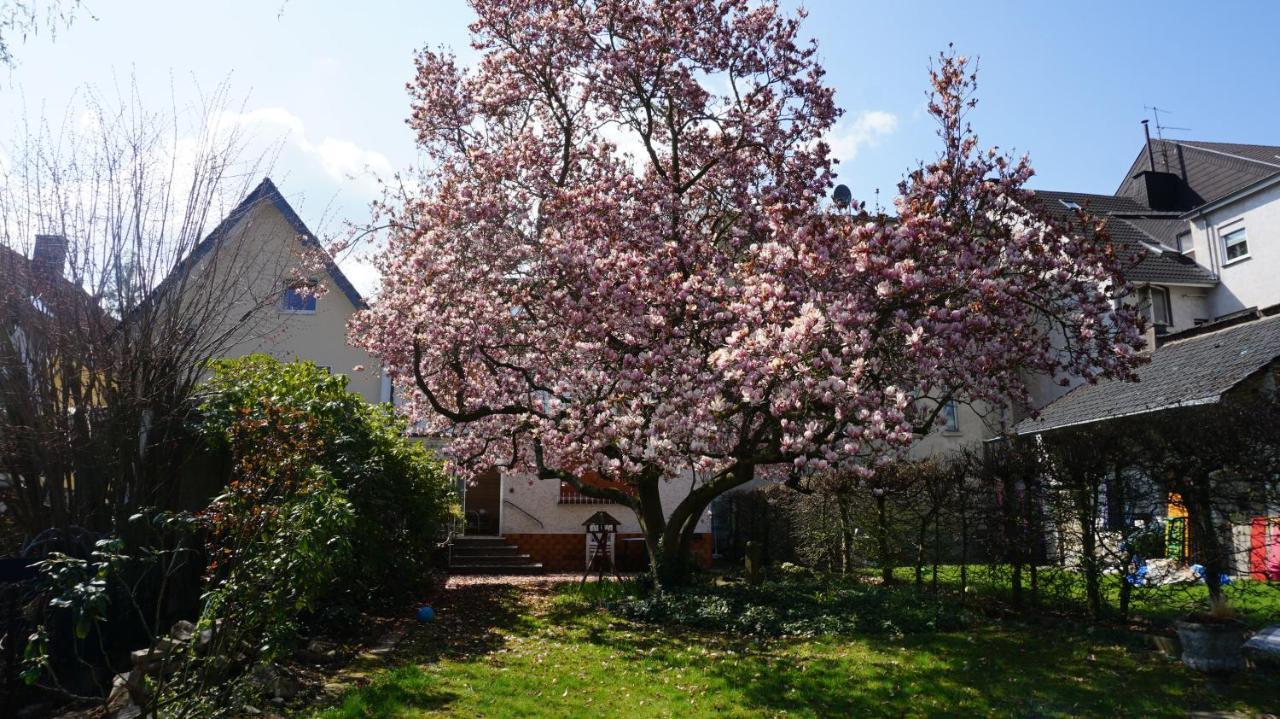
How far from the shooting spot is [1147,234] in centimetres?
2697

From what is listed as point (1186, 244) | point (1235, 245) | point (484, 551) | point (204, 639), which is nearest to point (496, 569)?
point (484, 551)

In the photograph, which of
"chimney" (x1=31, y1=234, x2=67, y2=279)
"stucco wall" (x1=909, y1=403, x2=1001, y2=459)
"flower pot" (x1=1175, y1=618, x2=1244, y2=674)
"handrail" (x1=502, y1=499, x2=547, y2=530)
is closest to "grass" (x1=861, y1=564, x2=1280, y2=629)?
"flower pot" (x1=1175, y1=618, x2=1244, y2=674)

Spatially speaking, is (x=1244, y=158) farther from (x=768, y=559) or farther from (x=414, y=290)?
(x=414, y=290)

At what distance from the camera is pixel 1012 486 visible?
962cm

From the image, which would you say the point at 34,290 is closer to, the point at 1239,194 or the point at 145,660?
the point at 145,660

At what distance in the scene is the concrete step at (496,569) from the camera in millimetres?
17047

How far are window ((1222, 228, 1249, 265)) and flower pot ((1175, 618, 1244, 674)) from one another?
2105cm

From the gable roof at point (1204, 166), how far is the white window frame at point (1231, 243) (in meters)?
2.23

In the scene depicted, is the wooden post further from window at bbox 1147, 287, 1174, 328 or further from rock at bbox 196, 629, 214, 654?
window at bbox 1147, 287, 1174, 328

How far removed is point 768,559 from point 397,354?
9185mm

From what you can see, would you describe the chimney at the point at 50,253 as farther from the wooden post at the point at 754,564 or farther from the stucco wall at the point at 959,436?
the stucco wall at the point at 959,436

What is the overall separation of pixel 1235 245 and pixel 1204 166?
22.5 feet

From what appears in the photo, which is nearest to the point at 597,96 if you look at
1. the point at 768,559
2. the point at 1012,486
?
the point at 1012,486

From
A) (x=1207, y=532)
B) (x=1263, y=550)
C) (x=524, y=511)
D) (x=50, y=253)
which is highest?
(x=50, y=253)
